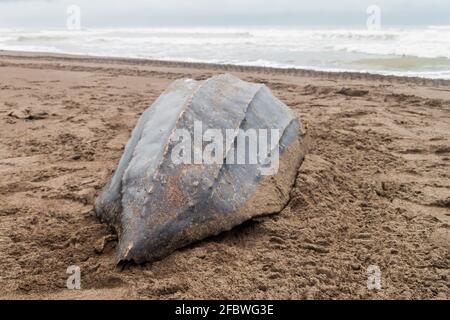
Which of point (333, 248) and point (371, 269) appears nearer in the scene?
point (371, 269)

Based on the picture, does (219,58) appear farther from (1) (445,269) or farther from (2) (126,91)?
(1) (445,269)

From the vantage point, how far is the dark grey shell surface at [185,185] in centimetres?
213

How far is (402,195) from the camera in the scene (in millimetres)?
2961

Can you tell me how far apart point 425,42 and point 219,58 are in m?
6.82

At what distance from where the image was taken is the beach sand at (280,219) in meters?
2.04

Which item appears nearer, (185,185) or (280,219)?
(185,185)

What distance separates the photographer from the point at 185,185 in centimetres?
222

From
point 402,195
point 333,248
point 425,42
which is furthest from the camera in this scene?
point 425,42

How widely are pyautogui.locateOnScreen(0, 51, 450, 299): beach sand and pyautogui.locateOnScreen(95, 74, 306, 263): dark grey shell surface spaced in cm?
8

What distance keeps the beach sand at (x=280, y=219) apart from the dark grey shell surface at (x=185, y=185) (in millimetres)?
81

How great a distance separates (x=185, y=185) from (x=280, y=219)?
2.05 ft

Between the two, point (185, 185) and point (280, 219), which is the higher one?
point (185, 185)

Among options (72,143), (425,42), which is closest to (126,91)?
(72,143)

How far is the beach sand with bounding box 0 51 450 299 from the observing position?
2.04 m
